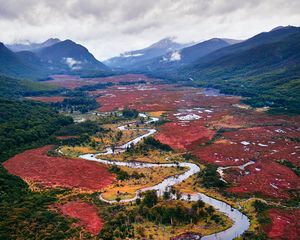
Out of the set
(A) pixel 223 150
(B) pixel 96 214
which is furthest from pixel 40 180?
(A) pixel 223 150

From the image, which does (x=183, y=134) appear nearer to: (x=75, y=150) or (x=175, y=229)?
(x=75, y=150)

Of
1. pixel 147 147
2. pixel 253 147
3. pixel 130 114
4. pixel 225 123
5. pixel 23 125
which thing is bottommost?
pixel 253 147

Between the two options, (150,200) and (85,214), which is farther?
(150,200)

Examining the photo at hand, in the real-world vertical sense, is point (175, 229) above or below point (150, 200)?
below

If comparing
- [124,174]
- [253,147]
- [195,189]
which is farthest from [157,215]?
[253,147]

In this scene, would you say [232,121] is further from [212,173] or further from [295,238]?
[295,238]

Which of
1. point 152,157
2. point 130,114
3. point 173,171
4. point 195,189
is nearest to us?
point 195,189

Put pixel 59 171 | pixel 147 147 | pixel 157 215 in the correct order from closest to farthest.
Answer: pixel 157 215 < pixel 59 171 < pixel 147 147

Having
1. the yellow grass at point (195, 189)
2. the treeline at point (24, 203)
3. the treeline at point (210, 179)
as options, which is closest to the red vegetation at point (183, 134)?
the treeline at point (210, 179)
